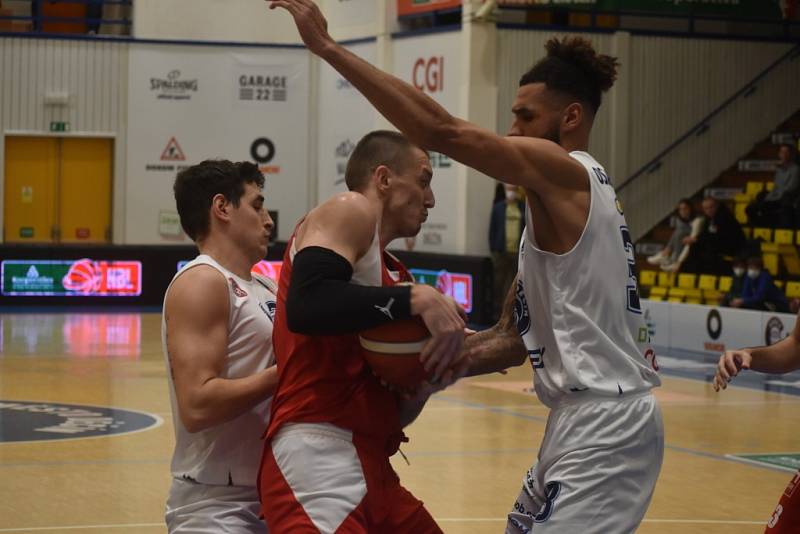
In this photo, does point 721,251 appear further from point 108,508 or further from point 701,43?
point 108,508

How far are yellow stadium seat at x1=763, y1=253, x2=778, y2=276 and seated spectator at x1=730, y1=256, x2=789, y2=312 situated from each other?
5.04ft

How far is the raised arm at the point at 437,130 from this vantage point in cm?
387

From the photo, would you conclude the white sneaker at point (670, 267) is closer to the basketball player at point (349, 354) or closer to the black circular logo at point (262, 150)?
the black circular logo at point (262, 150)

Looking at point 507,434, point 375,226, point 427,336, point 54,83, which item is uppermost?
point 54,83

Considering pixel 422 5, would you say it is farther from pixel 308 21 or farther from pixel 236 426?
pixel 308 21

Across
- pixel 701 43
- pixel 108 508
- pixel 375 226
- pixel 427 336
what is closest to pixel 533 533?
pixel 427 336

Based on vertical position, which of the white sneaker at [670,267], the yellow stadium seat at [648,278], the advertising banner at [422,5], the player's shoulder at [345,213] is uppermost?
the advertising banner at [422,5]

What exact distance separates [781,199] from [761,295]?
2.48 meters

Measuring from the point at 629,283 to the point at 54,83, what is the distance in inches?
870

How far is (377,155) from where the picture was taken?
4266 mm

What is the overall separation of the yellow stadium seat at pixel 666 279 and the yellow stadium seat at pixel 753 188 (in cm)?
196

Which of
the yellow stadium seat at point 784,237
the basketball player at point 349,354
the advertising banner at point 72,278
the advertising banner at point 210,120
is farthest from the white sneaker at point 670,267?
the basketball player at point 349,354

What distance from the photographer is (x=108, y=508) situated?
27.7 feet

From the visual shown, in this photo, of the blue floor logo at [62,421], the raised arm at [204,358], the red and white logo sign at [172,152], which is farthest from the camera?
the red and white logo sign at [172,152]
